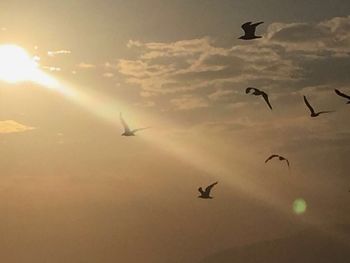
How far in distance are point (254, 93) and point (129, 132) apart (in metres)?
20.5

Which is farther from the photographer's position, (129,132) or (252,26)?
(129,132)

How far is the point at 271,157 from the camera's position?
3022 inches

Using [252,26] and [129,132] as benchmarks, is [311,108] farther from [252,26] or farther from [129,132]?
[129,132]

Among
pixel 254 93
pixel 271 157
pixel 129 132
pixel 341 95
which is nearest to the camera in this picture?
pixel 341 95

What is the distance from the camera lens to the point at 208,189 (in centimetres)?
9681

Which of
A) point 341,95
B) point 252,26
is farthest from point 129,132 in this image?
point 341,95

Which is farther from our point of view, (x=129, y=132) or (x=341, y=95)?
(x=129, y=132)

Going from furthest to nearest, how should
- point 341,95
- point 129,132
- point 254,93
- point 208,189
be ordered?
point 208,189, point 129,132, point 254,93, point 341,95

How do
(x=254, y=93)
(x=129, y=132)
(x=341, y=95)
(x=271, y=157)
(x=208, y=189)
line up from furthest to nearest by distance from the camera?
1. (x=208, y=189)
2. (x=129, y=132)
3. (x=271, y=157)
4. (x=254, y=93)
5. (x=341, y=95)

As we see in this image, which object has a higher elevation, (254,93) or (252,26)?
(252,26)

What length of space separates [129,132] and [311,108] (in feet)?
71.6

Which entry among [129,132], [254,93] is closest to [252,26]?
[254,93]

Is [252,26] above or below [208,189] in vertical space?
above

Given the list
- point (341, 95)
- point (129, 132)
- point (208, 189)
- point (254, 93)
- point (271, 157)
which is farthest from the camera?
point (208, 189)
